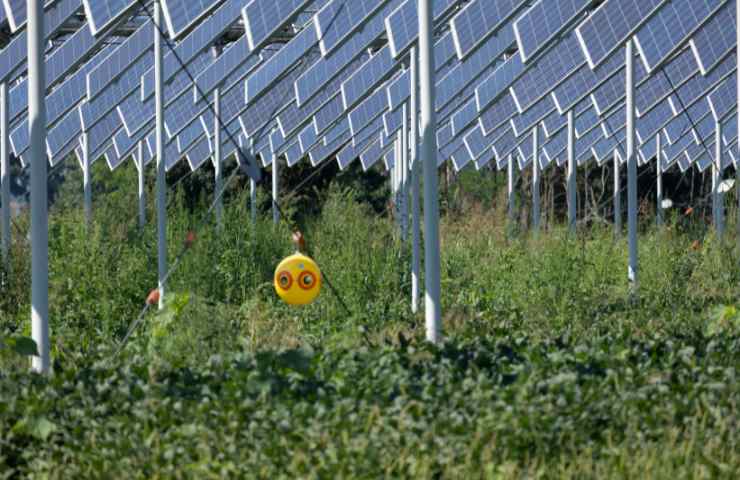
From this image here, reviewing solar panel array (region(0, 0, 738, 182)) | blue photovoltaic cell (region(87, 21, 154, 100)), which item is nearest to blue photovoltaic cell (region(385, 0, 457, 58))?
solar panel array (region(0, 0, 738, 182))

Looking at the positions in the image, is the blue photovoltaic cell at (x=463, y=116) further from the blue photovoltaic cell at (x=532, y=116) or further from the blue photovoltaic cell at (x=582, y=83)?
the blue photovoltaic cell at (x=582, y=83)

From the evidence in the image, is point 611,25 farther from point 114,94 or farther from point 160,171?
point 114,94

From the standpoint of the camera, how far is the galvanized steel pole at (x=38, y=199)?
832cm

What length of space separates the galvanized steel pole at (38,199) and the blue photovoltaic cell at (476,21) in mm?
6754

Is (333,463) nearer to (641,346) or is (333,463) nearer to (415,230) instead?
(641,346)

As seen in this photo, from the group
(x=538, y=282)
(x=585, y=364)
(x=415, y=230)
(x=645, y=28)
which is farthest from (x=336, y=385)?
(x=645, y=28)

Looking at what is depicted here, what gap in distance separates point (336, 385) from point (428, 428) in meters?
0.83

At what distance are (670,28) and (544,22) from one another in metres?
1.74

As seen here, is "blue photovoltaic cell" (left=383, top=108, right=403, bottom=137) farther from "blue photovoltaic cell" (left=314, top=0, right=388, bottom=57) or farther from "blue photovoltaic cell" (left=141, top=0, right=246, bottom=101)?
"blue photovoltaic cell" (left=314, top=0, right=388, bottom=57)

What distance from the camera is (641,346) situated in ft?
26.5

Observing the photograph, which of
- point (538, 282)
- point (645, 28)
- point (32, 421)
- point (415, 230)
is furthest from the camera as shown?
point (645, 28)

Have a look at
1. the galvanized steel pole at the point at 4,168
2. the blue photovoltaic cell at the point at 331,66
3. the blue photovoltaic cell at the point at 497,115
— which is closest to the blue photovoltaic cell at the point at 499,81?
the blue photovoltaic cell at the point at 331,66

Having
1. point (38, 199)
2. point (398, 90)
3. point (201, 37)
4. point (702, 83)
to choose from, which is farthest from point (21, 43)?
point (702, 83)

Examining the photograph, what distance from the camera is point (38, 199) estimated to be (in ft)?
27.6
